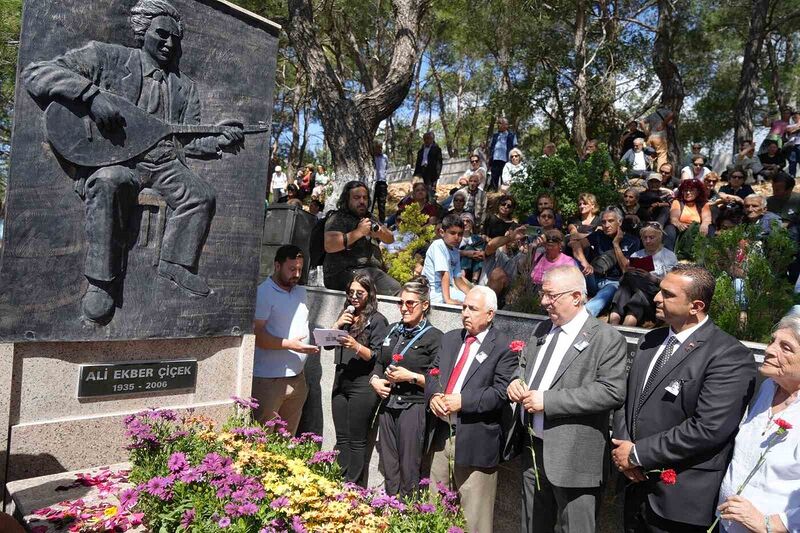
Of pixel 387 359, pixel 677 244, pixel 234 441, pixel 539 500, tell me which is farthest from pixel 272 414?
pixel 677 244

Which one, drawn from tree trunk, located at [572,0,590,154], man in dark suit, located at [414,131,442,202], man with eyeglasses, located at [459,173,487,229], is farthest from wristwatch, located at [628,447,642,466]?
tree trunk, located at [572,0,590,154]

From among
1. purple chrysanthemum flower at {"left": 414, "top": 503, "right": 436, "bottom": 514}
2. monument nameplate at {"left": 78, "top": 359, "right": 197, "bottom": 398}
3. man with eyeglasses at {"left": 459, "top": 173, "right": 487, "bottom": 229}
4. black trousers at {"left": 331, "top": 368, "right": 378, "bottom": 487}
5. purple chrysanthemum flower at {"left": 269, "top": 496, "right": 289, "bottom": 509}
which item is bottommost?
black trousers at {"left": 331, "top": 368, "right": 378, "bottom": 487}

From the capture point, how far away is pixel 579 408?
3.45m

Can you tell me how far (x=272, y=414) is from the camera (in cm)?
512

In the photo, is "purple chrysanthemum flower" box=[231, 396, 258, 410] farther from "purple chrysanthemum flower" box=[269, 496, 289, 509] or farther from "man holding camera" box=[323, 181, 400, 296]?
"man holding camera" box=[323, 181, 400, 296]

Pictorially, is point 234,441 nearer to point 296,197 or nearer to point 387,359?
point 387,359

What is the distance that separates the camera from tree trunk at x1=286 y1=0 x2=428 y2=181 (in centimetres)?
985

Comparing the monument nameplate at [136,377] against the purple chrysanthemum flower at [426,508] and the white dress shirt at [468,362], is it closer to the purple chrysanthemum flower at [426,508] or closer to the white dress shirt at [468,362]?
the white dress shirt at [468,362]

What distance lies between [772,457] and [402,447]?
2.41 metres

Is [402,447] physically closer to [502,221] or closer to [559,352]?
[559,352]

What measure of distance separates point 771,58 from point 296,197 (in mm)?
19299

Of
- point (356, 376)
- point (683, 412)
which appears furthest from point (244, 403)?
point (683, 412)

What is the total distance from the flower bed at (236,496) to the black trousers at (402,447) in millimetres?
812

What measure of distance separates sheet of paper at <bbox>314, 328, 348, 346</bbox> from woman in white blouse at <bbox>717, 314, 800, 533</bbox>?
259 cm
